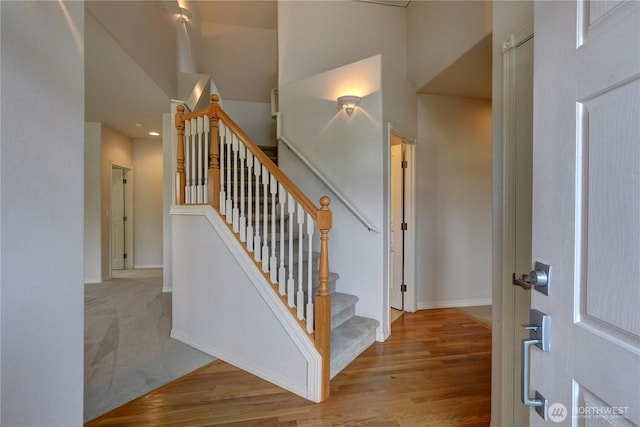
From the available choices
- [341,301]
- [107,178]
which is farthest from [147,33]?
[341,301]

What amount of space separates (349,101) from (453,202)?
185 centimetres

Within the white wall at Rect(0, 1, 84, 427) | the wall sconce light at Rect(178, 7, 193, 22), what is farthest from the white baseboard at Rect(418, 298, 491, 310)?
the wall sconce light at Rect(178, 7, 193, 22)

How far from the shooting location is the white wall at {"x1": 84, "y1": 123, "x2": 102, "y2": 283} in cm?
448

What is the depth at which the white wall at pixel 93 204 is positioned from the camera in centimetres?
448

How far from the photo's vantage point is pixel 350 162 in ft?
9.37

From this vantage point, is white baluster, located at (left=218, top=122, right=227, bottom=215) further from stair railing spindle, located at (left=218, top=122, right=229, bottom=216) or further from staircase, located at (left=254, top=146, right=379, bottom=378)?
staircase, located at (left=254, top=146, right=379, bottom=378)

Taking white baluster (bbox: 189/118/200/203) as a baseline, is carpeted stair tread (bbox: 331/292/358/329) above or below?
below

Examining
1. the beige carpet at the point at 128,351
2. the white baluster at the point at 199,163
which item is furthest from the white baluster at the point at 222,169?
the beige carpet at the point at 128,351

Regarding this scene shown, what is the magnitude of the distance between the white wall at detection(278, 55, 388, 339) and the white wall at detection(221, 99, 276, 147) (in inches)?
109

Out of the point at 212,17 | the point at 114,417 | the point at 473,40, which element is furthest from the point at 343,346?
the point at 212,17

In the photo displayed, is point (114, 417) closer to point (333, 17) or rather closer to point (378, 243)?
point (378, 243)

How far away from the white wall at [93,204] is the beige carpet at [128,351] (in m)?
0.72

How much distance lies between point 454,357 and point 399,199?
175 centimetres

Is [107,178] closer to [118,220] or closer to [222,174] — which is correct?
[118,220]
